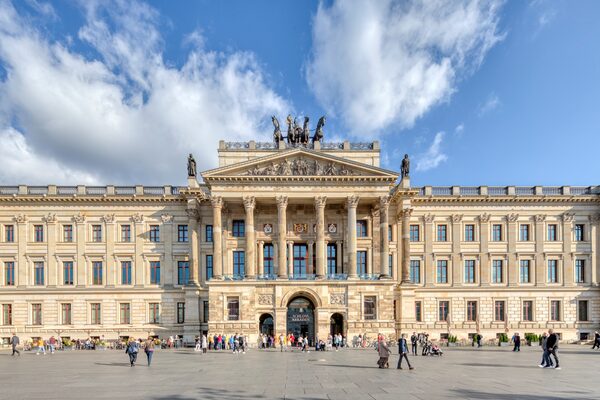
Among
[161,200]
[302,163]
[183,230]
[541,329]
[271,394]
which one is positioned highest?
[302,163]

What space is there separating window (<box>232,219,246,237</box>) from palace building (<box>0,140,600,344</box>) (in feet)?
0.88

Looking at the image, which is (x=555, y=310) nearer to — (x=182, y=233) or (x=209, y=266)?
(x=209, y=266)

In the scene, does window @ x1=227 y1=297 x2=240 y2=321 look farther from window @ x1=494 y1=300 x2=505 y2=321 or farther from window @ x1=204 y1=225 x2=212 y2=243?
window @ x1=494 y1=300 x2=505 y2=321

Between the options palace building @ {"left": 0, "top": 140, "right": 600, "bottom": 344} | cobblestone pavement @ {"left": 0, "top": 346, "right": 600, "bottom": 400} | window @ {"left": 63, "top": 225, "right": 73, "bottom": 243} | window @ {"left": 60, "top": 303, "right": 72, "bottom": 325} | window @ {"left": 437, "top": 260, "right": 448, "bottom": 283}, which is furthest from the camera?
window @ {"left": 437, "top": 260, "right": 448, "bottom": 283}

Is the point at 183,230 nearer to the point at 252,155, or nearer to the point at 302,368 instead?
the point at 252,155

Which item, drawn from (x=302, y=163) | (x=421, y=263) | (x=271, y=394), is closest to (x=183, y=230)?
(x=302, y=163)

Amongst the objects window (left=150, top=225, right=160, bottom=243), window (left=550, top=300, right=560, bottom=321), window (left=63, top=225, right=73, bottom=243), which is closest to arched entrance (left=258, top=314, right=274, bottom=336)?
window (left=150, top=225, right=160, bottom=243)

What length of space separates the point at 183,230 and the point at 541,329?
160 feet

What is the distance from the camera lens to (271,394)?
16734 mm

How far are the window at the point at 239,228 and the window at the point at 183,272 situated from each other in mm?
7510

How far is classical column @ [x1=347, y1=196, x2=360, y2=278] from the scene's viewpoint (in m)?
50.8

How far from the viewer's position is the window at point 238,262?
55.7 m

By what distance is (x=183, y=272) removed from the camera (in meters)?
56.8

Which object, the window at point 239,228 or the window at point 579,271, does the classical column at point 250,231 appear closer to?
the window at point 239,228
